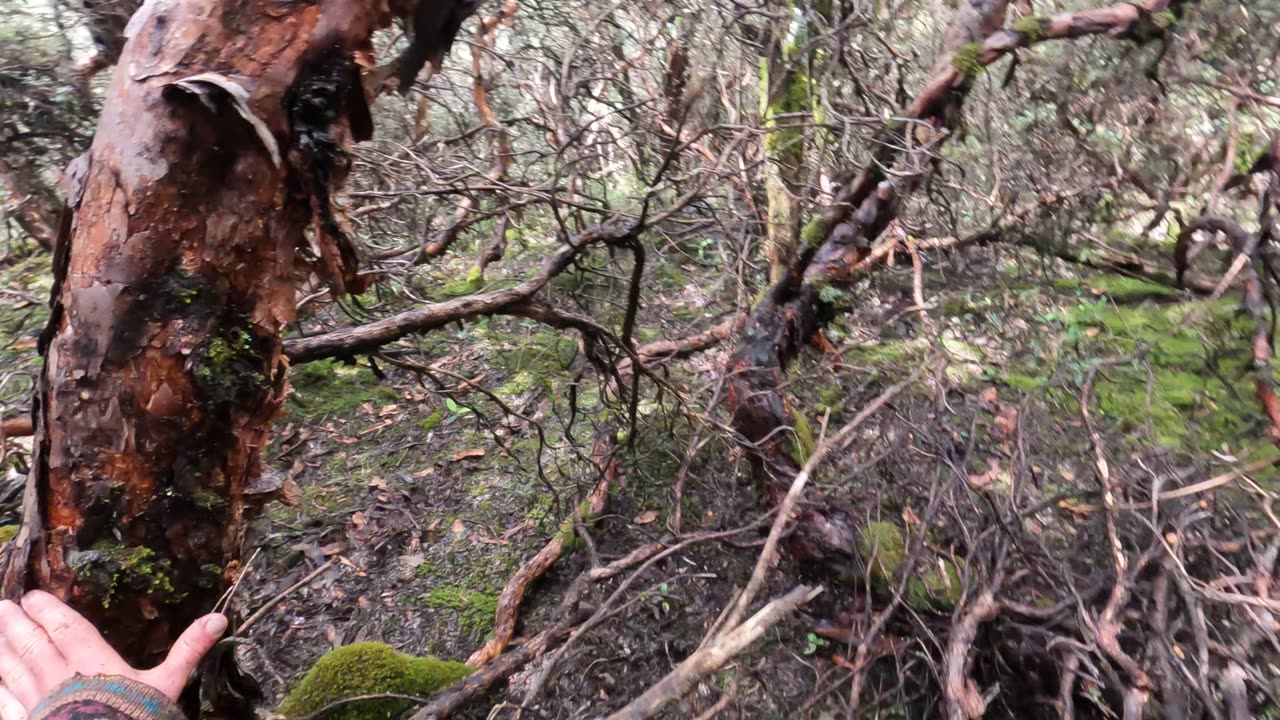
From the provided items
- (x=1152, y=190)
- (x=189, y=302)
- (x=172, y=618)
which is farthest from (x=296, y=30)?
(x=1152, y=190)

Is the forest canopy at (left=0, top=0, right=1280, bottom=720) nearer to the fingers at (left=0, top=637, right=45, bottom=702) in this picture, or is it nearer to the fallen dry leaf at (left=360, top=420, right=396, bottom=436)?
the fallen dry leaf at (left=360, top=420, right=396, bottom=436)

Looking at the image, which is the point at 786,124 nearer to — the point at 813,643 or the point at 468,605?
the point at 813,643

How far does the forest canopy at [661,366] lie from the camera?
134 centimetres

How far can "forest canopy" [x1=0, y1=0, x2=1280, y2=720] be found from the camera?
134cm

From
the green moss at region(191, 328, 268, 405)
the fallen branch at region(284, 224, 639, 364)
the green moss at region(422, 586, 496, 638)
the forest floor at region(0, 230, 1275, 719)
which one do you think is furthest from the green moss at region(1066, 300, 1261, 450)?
the green moss at region(191, 328, 268, 405)

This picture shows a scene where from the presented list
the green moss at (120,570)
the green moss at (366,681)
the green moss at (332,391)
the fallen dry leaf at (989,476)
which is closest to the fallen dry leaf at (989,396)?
the fallen dry leaf at (989,476)

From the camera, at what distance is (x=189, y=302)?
1.34 metres

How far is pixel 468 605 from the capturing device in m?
3.46

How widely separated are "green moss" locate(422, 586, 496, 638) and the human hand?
2.13 m

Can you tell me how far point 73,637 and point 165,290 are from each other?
71cm

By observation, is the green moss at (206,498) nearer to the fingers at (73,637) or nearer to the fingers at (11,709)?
the fingers at (73,637)

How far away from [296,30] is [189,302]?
0.61 metres

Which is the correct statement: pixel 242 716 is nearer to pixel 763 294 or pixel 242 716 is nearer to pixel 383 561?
pixel 383 561

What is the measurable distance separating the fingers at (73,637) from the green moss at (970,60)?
3.90 m
